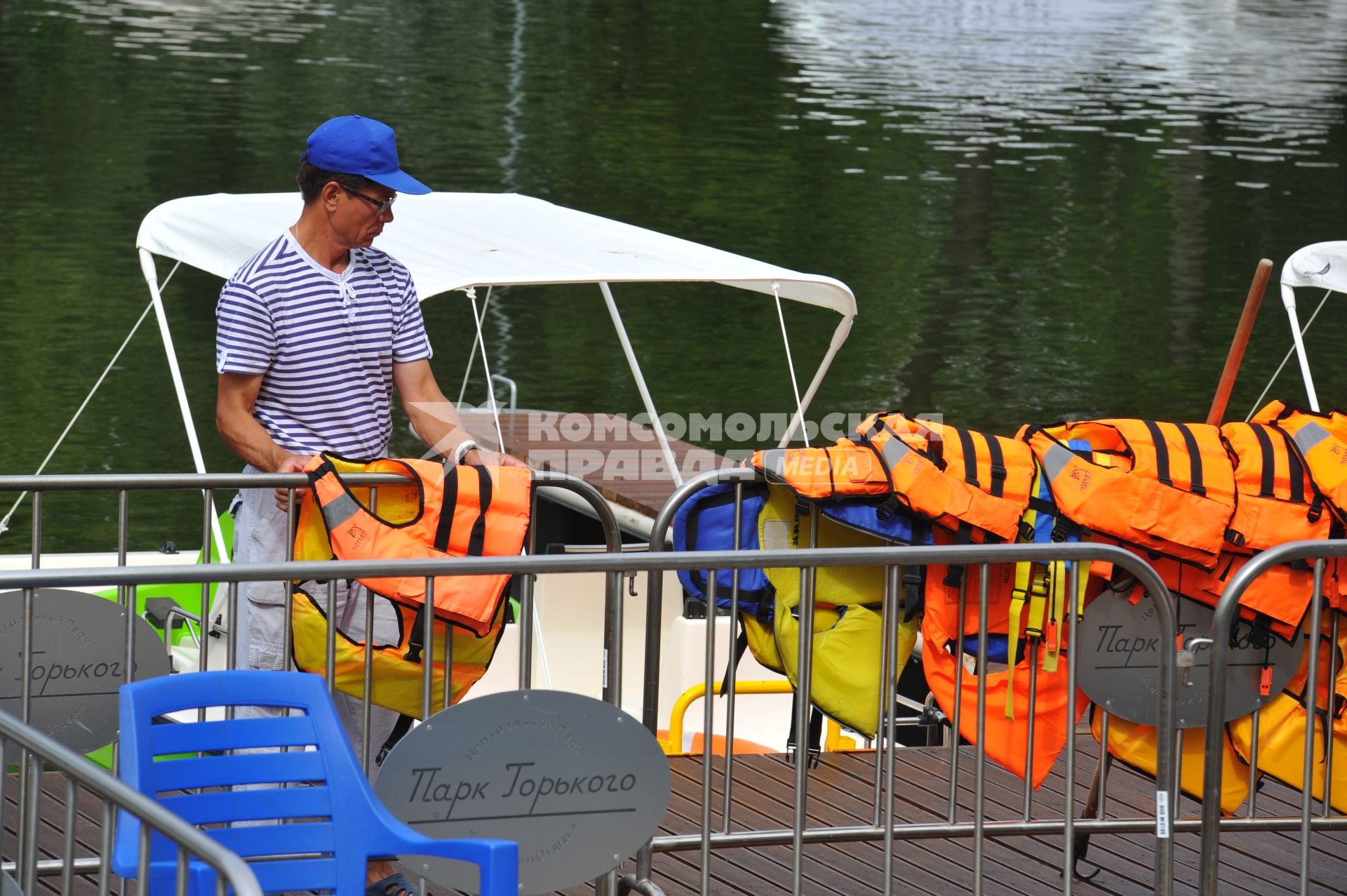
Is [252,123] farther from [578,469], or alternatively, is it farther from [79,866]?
[79,866]

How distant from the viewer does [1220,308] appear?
22516 millimetres

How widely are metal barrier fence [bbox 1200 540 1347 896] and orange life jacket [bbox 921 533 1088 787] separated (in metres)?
0.36

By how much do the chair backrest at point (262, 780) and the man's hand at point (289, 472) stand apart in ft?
3.29

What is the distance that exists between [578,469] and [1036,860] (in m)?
5.04

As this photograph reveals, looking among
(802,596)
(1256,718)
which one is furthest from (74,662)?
(1256,718)

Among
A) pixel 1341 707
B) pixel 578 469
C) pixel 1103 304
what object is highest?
pixel 1341 707

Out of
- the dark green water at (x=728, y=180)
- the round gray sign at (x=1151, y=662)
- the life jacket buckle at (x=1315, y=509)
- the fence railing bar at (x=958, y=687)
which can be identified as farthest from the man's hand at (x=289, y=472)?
the dark green water at (x=728, y=180)

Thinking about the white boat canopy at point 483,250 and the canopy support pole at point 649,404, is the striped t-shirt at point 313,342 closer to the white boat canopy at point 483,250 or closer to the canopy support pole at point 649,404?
the white boat canopy at point 483,250

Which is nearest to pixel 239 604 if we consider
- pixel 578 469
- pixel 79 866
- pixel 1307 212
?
pixel 79 866

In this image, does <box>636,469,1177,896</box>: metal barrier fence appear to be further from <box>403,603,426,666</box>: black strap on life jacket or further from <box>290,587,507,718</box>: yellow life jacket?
<box>403,603,426,666</box>: black strap on life jacket

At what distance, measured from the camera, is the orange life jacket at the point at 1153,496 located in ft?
14.9

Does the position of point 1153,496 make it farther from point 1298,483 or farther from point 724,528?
point 724,528

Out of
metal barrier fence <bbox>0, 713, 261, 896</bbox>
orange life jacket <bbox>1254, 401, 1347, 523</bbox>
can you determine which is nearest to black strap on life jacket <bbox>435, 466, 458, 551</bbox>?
metal barrier fence <bbox>0, 713, 261, 896</bbox>

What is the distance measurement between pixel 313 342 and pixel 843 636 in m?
1.56
